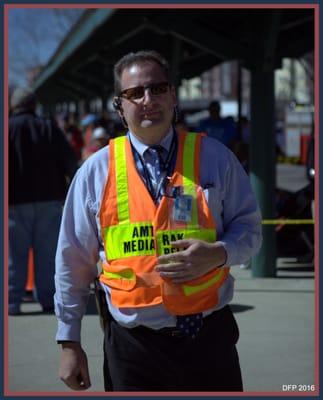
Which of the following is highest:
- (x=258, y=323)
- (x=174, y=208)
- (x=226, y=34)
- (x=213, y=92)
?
(x=213, y=92)

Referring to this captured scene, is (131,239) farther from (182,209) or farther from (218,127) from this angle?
(218,127)

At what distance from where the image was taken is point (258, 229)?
3.38 meters

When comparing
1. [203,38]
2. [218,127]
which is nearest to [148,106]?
[203,38]

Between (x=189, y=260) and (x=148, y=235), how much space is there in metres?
0.19

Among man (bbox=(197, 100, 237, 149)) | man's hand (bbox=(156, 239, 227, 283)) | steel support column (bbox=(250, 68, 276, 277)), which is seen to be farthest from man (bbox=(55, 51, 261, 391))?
man (bbox=(197, 100, 237, 149))

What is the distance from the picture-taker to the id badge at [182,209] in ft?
10.5

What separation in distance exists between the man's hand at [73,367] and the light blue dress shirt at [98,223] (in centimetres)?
4

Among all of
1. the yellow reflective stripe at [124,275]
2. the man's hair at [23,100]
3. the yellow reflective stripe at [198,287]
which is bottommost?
the yellow reflective stripe at [198,287]

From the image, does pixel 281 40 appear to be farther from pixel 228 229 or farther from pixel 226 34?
pixel 228 229

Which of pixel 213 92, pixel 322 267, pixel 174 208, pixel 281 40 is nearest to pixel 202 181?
pixel 174 208

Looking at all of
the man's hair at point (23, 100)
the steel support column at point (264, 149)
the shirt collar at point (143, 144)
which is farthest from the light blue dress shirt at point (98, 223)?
the steel support column at point (264, 149)

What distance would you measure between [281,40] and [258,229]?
381 inches

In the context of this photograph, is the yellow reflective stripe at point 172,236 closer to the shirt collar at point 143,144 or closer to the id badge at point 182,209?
the id badge at point 182,209

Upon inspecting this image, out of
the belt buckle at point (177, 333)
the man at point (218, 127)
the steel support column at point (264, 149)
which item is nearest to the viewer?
the belt buckle at point (177, 333)
